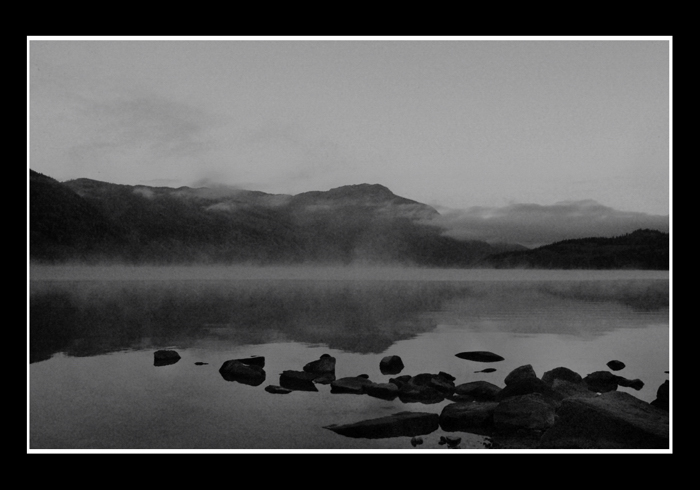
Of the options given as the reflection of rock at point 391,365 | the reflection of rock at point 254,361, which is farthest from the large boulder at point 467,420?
the reflection of rock at point 254,361

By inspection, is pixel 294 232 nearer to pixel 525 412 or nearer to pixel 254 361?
pixel 254 361

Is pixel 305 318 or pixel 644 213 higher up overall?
pixel 644 213

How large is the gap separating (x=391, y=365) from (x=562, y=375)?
421cm

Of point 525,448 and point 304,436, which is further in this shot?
point 304,436

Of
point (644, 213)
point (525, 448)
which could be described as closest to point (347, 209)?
point (644, 213)

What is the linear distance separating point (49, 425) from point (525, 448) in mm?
8451

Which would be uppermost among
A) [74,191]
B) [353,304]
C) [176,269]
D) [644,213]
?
[74,191]

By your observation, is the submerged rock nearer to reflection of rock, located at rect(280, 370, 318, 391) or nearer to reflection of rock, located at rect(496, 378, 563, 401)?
reflection of rock, located at rect(280, 370, 318, 391)

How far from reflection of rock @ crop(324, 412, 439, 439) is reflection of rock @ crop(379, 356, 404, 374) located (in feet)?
14.1

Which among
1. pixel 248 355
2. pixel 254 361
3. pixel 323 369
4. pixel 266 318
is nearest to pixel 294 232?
pixel 248 355

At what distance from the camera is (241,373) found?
42.2 ft

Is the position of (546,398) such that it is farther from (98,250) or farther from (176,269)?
(98,250)

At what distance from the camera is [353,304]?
112ft

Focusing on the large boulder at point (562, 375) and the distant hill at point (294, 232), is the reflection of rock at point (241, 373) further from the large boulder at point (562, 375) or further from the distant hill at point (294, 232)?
the large boulder at point (562, 375)
